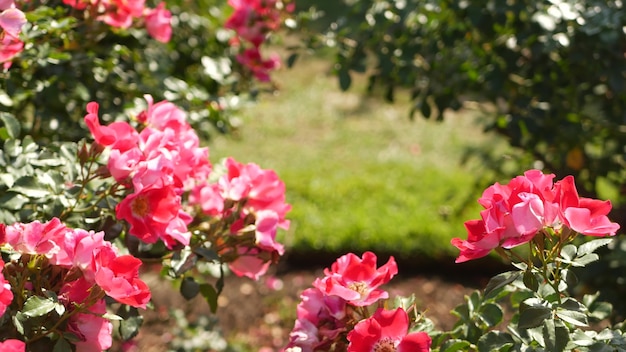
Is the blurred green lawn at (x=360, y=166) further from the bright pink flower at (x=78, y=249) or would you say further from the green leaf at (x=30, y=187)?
the bright pink flower at (x=78, y=249)

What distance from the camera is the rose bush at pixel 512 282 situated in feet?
3.18

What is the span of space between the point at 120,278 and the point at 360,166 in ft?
14.3

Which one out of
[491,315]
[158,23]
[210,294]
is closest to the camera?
[491,315]

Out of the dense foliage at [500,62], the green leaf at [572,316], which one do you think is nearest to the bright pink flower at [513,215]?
the green leaf at [572,316]

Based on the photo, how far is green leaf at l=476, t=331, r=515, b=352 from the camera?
42.0 inches

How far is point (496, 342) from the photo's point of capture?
3.56 feet

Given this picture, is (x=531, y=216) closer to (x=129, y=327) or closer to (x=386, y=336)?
(x=386, y=336)

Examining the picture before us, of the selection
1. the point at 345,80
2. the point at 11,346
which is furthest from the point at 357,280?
the point at 345,80

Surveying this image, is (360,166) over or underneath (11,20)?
underneath

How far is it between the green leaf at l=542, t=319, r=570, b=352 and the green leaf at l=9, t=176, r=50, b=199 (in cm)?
75

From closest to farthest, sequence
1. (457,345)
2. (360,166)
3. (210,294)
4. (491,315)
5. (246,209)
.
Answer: (457,345) → (491,315) → (246,209) → (210,294) → (360,166)

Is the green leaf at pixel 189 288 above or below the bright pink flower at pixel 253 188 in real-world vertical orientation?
below

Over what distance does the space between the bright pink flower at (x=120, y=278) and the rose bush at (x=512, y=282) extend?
9.1 inches

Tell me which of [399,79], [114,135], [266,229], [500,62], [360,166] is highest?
[114,135]
